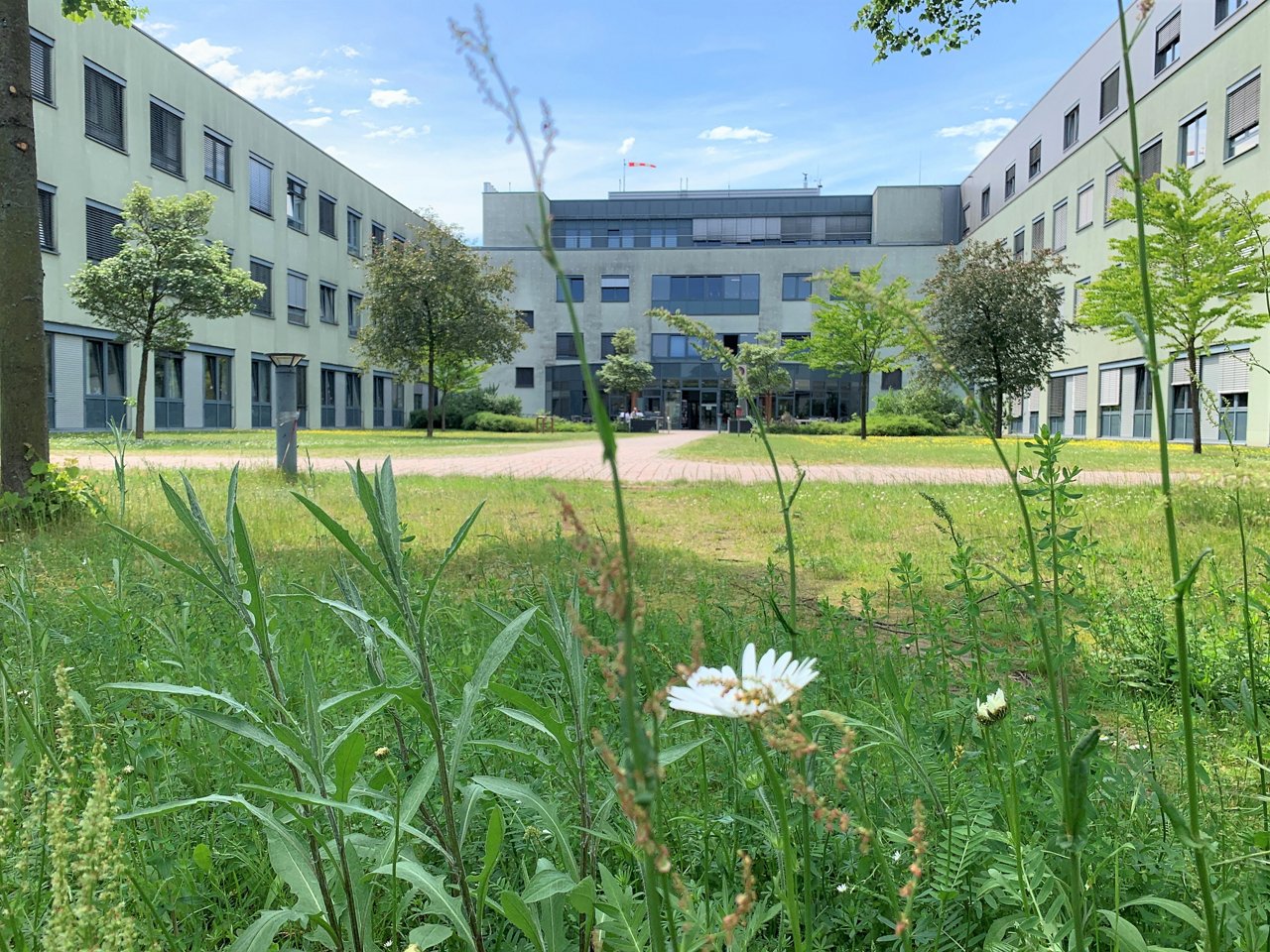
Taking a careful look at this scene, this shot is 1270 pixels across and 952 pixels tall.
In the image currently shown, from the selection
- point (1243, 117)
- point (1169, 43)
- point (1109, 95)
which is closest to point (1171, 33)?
point (1169, 43)

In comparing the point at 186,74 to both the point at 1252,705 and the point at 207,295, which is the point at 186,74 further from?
the point at 1252,705

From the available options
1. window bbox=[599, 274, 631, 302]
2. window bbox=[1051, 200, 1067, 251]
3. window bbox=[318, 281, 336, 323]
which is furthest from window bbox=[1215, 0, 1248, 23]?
window bbox=[318, 281, 336, 323]

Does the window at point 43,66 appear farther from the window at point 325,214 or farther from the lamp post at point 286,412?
the lamp post at point 286,412

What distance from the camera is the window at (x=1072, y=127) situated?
36469 mm

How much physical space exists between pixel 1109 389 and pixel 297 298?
34314 millimetres

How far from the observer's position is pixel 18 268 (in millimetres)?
5621

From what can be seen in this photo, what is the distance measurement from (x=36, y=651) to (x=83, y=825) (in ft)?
6.74

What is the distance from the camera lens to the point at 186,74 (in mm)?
29250

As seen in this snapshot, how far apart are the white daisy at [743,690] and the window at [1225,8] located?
33.4m

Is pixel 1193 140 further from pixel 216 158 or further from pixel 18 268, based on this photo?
pixel 216 158

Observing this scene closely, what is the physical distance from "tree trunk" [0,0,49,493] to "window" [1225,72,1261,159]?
28220 mm

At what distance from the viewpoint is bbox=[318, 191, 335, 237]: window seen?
38969 mm

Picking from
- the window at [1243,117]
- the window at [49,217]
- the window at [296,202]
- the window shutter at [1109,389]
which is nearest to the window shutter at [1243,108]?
the window at [1243,117]

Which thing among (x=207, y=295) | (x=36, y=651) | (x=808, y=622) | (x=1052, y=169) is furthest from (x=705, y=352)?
(x=1052, y=169)
